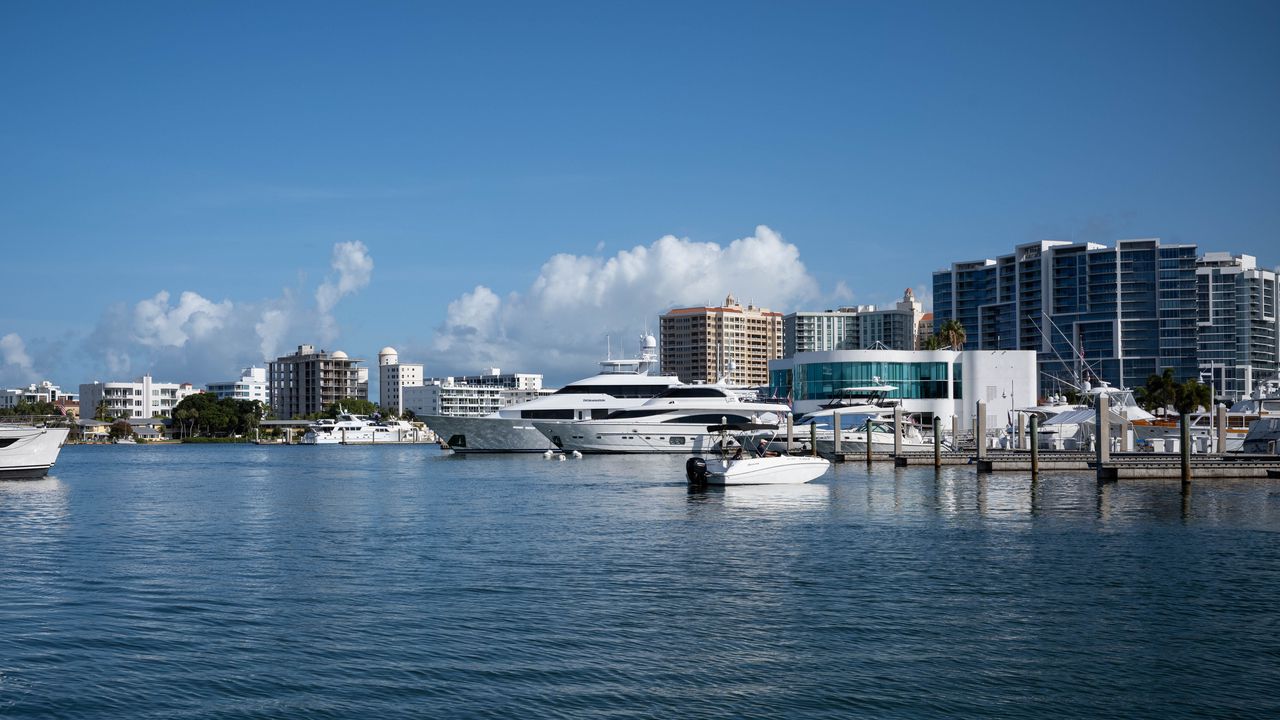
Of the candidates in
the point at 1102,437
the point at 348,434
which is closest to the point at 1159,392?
the point at 1102,437

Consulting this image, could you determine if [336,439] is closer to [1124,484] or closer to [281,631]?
[1124,484]

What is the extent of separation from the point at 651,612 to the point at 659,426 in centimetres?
7026

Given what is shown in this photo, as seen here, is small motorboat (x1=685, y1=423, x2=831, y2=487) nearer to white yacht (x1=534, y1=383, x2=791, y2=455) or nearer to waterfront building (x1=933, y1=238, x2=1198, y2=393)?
white yacht (x1=534, y1=383, x2=791, y2=455)

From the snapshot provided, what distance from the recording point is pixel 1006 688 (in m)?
16.7

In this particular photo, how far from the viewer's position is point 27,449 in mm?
64500

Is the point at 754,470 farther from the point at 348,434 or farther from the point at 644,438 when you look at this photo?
the point at 348,434

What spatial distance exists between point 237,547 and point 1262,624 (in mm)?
24774

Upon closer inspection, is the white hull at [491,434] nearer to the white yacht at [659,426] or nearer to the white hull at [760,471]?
the white yacht at [659,426]

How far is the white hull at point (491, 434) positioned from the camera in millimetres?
95938

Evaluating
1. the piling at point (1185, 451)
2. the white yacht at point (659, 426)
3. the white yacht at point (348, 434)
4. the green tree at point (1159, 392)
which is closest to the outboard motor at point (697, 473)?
the piling at point (1185, 451)

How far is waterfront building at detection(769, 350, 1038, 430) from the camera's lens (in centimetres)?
11362

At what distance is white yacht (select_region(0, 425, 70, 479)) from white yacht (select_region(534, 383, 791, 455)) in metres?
37.4

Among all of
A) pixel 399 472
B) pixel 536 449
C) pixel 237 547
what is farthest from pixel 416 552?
pixel 536 449

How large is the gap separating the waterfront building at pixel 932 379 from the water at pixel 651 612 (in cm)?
7070
